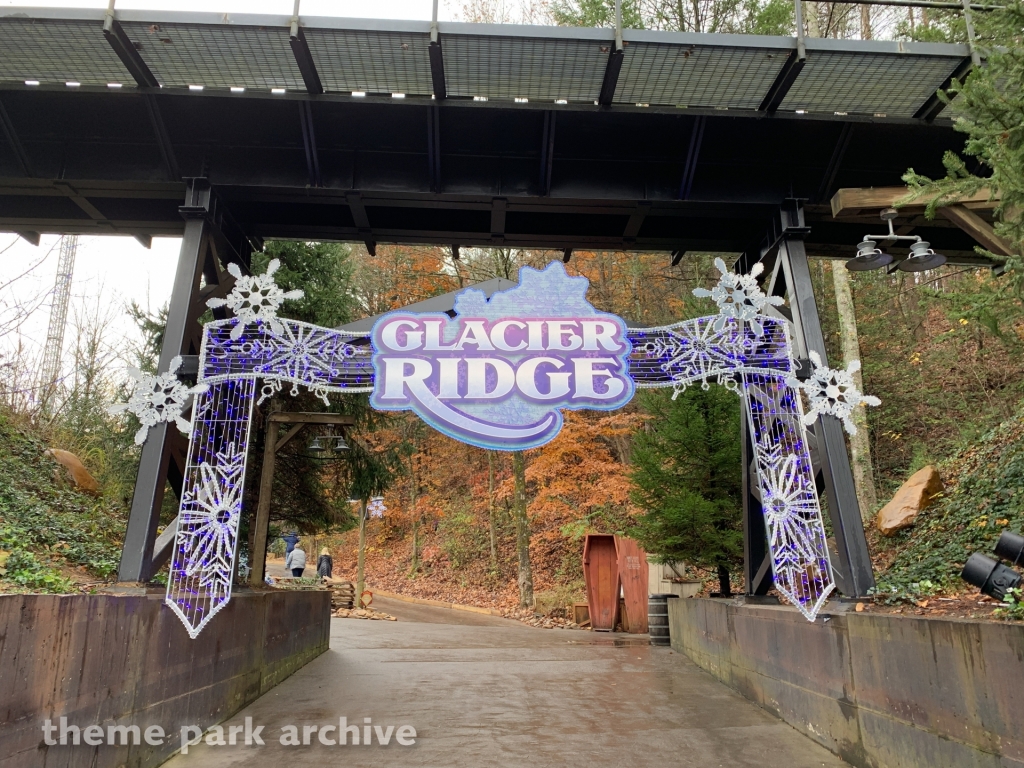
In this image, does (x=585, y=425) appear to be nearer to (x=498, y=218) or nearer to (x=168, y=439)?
(x=498, y=218)

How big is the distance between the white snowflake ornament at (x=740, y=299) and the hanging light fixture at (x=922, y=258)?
1.22 meters

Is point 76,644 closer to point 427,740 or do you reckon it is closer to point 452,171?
point 427,740

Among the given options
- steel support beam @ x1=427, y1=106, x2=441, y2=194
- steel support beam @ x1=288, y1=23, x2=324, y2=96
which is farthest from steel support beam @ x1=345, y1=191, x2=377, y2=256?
steel support beam @ x1=288, y1=23, x2=324, y2=96

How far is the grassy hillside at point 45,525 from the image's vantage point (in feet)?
17.5

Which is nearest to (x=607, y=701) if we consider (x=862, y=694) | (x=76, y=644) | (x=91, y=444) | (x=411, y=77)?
(x=862, y=694)

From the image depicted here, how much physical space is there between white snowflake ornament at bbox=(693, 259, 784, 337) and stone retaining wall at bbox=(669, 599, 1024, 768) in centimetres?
293

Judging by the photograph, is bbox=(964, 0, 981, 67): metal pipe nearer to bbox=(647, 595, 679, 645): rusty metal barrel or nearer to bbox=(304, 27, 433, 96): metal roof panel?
bbox=(304, 27, 433, 96): metal roof panel

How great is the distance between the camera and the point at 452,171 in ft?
26.2

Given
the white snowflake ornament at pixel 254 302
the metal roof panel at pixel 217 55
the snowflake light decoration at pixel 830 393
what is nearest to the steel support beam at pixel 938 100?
the snowflake light decoration at pixel 830 393

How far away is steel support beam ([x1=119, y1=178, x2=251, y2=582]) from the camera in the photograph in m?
6.20

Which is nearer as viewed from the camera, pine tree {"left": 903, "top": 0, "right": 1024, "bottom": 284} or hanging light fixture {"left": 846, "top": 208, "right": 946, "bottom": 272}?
pine tree {"left": 903, "top": 0, "right": 1024, "bottom": 284}

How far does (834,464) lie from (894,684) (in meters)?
2.61

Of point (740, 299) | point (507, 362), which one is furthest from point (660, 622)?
point (507, 362)

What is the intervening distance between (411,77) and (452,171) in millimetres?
1325
